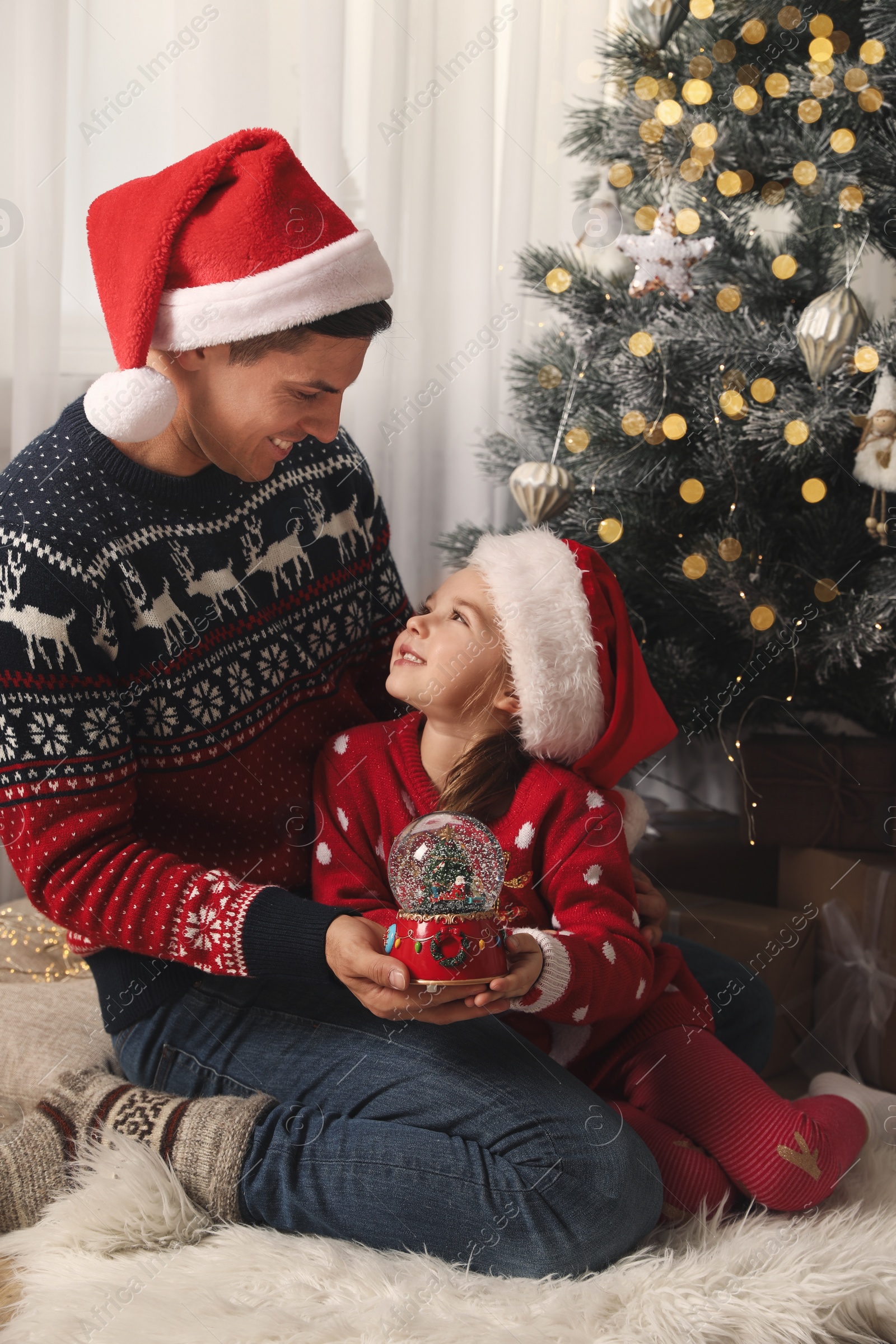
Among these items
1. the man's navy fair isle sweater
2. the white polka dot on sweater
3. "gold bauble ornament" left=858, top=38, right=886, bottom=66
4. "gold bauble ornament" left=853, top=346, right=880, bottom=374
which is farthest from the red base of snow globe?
"gold bauble ornament" left=858, top=38, right=886, bottom=66

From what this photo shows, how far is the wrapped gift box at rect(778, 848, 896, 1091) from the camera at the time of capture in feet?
5.30

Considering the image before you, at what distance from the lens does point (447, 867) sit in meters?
1.05

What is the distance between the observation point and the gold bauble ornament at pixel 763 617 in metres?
1.50

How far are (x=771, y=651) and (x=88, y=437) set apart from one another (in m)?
1.05

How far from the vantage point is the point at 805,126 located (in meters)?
1.49

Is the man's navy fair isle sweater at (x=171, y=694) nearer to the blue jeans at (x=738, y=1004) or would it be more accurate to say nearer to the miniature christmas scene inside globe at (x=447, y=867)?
the miniature christmas scene inside globe at (x=447, y=867)

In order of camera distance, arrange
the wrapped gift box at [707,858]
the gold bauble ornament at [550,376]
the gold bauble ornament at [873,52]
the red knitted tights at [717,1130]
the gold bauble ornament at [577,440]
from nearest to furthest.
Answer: the red knitted tights at [717,1130]
the gold bauble ornament at [873,52]
the gold bauble ornament at [577,440]
the gold bauble ornament at [550,376]
the wrapped gift box at [707,858]

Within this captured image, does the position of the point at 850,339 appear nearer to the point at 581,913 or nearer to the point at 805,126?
the point at 805,126

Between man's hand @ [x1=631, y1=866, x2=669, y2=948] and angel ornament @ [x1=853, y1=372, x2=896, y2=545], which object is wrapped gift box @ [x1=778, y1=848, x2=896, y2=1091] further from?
angel ornament @ [x1=853, y1=372, x2=896, y2=545]

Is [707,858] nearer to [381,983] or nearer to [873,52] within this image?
[381,983]

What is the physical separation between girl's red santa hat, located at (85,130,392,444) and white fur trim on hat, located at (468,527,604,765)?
38 centimetres

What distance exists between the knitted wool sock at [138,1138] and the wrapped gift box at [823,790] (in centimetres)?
96

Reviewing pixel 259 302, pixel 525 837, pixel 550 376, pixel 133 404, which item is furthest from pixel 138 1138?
pixel 550 376

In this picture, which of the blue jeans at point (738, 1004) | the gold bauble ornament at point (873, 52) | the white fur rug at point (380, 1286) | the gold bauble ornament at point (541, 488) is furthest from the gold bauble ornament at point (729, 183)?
the white fur rug at point (380, 1286)
